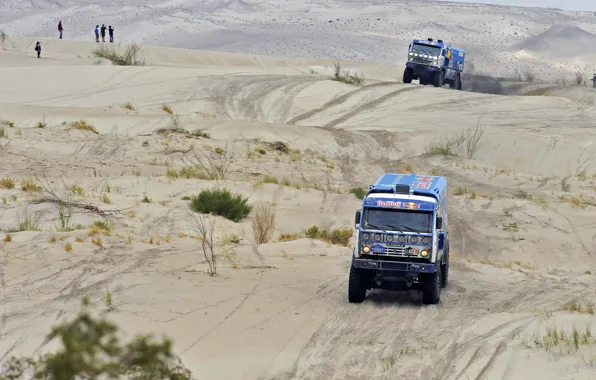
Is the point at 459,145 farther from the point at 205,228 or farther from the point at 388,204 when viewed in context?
the point at 388,204

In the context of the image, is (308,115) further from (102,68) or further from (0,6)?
(0,6)

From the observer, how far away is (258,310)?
15.6m

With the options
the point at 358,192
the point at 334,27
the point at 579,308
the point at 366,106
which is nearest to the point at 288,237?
the point at 358,192

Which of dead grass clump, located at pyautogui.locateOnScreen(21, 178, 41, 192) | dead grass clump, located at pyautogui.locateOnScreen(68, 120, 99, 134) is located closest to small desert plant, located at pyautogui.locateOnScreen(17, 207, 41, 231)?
dead grass clump, located at pyautogui.locateOnScreen(21, 178, 41, 192)

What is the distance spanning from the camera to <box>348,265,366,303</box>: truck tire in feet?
52.5

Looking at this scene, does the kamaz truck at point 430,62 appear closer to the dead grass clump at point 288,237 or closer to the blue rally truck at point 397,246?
the dead grass clump at point 288,237

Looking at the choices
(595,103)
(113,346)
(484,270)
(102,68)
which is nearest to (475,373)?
(113,346)

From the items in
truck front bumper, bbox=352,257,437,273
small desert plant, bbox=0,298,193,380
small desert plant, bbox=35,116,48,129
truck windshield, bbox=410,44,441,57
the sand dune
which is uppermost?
the sand dune

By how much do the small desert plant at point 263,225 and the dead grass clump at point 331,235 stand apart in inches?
35.5

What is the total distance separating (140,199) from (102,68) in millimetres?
28391

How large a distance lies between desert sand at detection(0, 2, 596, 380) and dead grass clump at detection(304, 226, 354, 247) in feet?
3.64

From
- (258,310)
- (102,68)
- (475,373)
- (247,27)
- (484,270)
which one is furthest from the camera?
(247,27)

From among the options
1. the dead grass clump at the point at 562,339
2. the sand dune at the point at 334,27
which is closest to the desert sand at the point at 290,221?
the dead grass clump at the point at 562,339

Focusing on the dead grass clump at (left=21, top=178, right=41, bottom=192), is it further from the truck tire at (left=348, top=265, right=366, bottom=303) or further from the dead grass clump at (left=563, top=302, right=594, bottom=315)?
the dead grass clump at (left=563, top=302, right=594, bottom=315)
